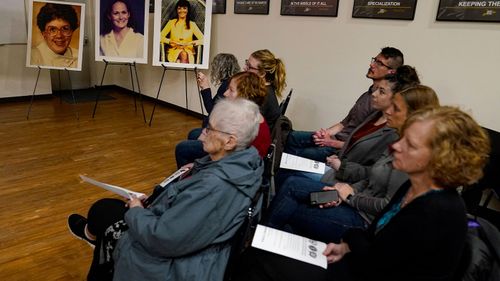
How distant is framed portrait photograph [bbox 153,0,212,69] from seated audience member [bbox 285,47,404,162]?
2.14 m

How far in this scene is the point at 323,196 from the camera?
176 centimetres

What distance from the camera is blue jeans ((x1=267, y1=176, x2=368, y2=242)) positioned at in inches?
65.6

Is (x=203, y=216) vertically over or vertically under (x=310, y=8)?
under

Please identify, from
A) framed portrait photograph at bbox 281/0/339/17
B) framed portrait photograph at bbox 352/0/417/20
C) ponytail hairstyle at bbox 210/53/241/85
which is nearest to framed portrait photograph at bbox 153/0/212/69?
framed portrait photograph at bbox 281/0/339/17

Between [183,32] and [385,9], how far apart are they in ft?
7.94

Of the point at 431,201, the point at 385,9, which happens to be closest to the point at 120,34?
the point at 385,9

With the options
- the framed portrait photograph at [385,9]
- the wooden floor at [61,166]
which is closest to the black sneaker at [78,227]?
the wooden floor at [61,166]

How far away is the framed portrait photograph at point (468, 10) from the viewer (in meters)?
2.50

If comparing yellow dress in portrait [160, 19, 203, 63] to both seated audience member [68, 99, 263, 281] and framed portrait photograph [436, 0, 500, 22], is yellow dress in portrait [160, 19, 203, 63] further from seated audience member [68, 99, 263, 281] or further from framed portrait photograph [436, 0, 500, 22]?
seated audience member [68, 99, 263, 281]

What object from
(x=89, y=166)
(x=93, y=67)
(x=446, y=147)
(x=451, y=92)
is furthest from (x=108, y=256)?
(x=93, y=67)

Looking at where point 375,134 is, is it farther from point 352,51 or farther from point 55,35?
point 55,35

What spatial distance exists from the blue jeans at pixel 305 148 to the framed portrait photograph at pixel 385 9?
1.22 metres

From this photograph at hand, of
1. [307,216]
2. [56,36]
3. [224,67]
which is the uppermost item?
[56,36]

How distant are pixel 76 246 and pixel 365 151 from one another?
6.04 ft
